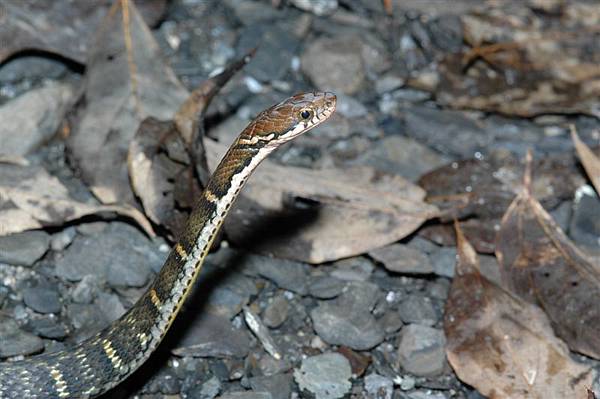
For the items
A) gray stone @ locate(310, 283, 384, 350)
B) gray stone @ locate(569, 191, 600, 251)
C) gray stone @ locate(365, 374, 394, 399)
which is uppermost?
gray stone @ locate(310, 283, 384, 350)

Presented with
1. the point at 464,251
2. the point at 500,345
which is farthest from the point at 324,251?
the point at 500,345

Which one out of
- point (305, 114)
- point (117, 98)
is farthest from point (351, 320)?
point (117, 98)

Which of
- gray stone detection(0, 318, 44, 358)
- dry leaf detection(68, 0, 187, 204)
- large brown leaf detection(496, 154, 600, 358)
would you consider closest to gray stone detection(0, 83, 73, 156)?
dry leaf detection(68, 0, 187, 204)

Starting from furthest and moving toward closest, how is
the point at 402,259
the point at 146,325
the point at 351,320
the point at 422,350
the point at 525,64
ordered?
the point at 525,64
the point at 402,259
the point at 351,320
the point at 422,350
the point at 146,325

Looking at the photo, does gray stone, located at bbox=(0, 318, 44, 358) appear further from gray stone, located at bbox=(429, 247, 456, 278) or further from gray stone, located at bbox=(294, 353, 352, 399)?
gray stone, located at bbox=(429, 247, 456, 278)

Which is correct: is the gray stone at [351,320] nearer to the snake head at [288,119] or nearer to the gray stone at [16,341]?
the snake head at [288,119]

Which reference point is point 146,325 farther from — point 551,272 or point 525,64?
point 525,64
